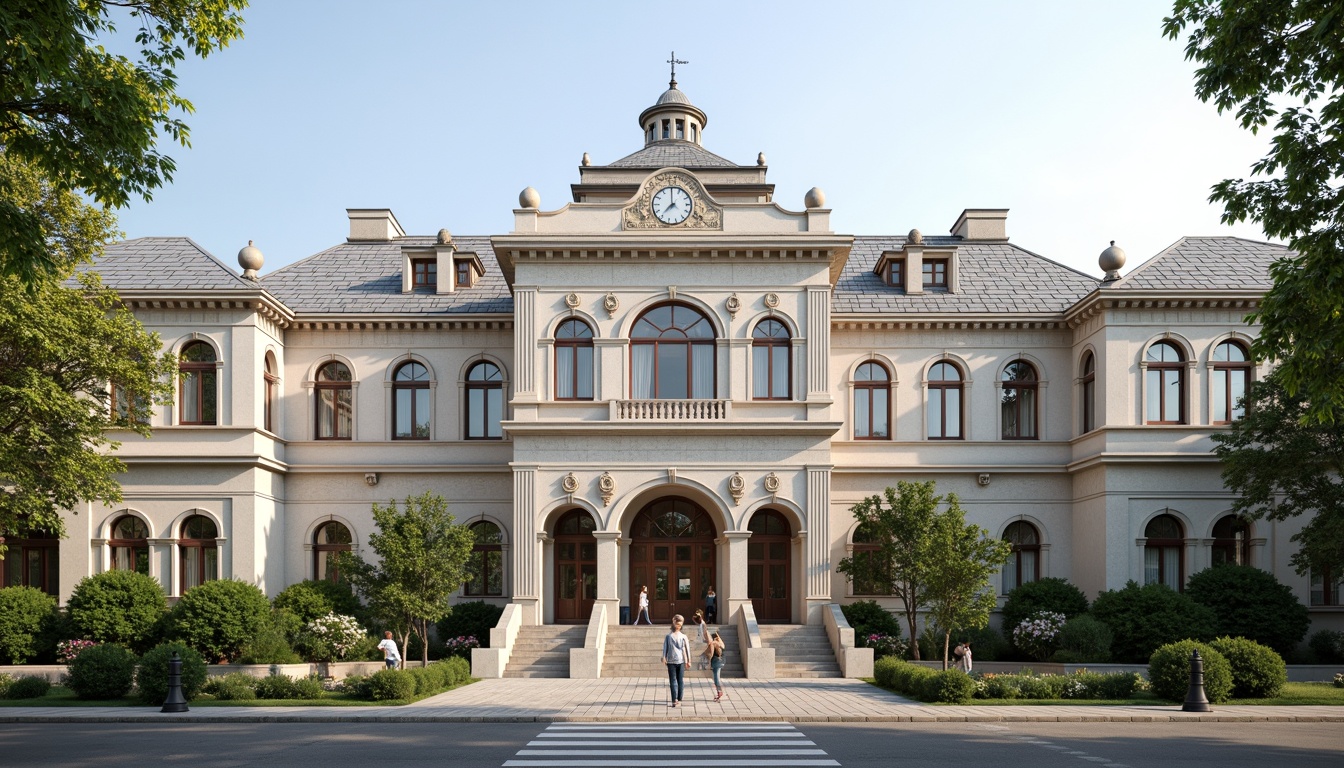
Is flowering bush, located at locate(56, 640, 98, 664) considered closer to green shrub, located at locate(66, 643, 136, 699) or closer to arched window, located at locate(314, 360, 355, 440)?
green shrub, located at locate(66, 643, 136, 699)

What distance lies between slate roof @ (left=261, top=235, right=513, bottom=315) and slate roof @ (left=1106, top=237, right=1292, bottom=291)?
20076 mm

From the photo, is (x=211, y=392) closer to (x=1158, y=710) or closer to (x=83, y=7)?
(x=83, y=7)

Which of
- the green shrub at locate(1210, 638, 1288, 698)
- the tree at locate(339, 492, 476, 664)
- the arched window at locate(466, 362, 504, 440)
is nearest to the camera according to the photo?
the green shrub at locate(1210, 638, 1288, 698)

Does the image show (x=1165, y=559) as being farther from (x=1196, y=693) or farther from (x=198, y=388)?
(x=198, y=388)

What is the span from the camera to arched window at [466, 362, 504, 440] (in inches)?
1431

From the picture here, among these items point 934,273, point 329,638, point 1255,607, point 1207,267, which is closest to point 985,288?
point 934,273

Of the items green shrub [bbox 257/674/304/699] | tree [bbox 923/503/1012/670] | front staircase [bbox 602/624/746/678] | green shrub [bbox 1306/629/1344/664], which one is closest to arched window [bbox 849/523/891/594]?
tree [bbox 923/503/1012/670]

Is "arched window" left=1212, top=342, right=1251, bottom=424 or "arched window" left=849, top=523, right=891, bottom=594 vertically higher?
"arched window" left=1212, top=342, right=1251, bottom=424

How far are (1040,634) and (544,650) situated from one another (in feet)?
45.0

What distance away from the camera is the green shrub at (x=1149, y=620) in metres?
29.1

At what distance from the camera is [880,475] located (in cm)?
3562

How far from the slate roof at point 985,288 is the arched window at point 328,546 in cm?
1754

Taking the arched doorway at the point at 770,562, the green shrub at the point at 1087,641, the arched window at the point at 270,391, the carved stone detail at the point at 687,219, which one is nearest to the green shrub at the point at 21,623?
the arched window at the point at 270,391

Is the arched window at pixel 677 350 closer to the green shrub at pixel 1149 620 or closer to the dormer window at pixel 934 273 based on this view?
the dormer window at pixel 934 273
